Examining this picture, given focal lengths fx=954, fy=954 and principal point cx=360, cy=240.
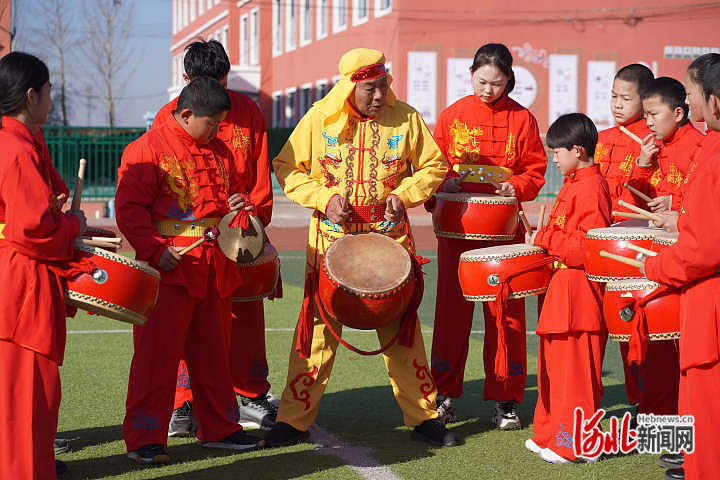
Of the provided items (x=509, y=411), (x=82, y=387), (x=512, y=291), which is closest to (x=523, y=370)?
(x=509, y=411)

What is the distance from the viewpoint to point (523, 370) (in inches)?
235

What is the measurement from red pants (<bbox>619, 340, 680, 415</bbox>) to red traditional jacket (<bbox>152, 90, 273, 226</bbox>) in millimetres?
2276

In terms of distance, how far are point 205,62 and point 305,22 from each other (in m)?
27.7

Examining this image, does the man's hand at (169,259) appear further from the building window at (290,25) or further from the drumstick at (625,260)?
the building window at (290,25)

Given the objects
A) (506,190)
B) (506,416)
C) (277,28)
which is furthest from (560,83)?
(506,416)

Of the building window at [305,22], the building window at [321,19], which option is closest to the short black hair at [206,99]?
the building window at [321,19]

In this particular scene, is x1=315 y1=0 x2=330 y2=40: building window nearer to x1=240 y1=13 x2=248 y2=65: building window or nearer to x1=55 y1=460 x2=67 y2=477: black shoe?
x1=240 y1=13 x2=248 y2=65: building window

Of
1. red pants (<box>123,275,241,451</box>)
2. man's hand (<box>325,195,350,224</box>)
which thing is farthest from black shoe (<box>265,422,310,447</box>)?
man's hand (<box>325,195,350,224</box>)

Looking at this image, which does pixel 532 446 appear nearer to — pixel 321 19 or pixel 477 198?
pixel 477 198

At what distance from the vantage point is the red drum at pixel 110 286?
13.5ft

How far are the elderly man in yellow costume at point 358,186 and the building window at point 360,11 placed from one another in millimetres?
21547

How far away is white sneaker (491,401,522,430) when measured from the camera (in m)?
5.72

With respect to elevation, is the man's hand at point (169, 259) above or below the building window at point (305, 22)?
below

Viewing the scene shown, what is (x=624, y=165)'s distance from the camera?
5.86 metres
